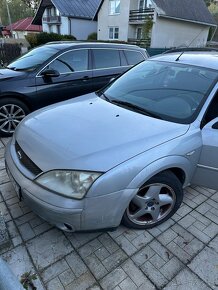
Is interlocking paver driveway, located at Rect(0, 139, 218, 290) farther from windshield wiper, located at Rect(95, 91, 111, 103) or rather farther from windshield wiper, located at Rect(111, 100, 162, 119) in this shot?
windshield wiper, located at Rect(95, 91, 111, 103)

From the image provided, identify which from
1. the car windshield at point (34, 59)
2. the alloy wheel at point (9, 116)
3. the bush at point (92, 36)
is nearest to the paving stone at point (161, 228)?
the alloy wheel at point (9, 116)

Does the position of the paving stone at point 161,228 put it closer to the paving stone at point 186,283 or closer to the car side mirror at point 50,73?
the paving stone at point 186,283

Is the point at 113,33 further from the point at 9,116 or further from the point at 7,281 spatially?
the point at 7,281

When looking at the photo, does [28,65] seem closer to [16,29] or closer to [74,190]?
[74,190]

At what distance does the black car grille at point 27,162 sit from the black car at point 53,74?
2117mm

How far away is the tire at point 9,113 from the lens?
420 centimetres

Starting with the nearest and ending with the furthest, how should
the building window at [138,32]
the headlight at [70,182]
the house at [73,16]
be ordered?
1. the headlight at [70,182]
2. the building window at [138,32]
3. the house at [73,16]

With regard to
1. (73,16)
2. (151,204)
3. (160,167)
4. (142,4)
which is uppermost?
(142,4)

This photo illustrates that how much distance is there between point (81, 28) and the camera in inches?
1111

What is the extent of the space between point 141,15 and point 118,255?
24.6 meters

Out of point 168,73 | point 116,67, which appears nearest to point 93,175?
point 168,73

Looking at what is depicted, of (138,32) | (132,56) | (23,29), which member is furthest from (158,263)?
(23,29)

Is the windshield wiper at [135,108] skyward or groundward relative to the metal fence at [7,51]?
skyward

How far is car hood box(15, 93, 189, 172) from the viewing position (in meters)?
1.97
